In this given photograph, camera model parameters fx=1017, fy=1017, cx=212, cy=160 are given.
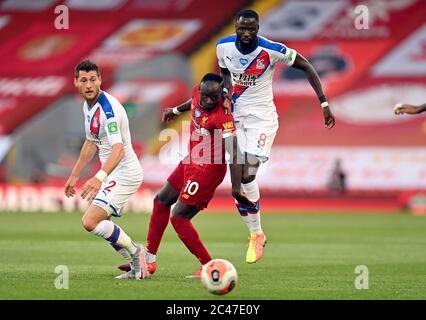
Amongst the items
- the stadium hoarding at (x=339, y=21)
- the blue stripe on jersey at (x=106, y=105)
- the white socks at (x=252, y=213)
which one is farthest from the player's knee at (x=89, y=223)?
the stadium hoarding at (x=339, y=21)

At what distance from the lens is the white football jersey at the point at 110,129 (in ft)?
36.0

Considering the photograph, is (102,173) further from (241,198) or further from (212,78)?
(241,198)

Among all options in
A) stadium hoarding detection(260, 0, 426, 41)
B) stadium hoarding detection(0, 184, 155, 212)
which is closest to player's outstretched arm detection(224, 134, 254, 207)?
stadium hoarding detection(0, 184, 155, 212)

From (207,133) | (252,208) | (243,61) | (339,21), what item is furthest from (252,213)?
(339,21)

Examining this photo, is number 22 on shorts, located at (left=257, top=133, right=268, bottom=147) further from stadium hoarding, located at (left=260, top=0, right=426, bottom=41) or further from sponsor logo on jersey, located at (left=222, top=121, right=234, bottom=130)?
stadium hoarding, located at (left=260, top=0, right=426, bottom=41)

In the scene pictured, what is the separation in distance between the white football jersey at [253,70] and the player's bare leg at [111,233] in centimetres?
240

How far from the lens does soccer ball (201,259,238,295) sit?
977cm

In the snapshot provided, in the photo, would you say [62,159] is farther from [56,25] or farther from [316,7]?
[316,7]

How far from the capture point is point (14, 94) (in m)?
37.2

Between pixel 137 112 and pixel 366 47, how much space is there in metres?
8.37

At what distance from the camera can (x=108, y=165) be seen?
10.7 m
